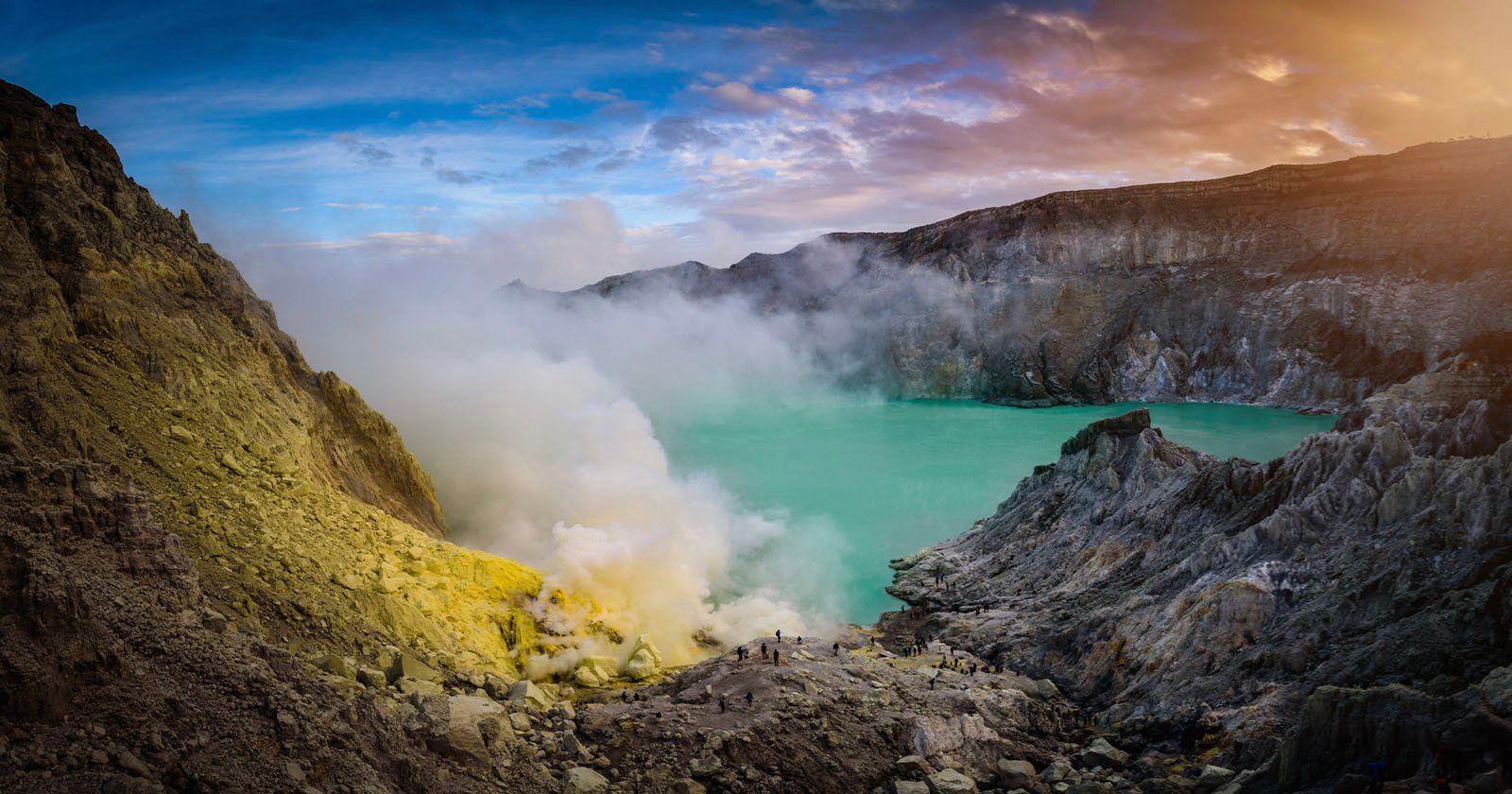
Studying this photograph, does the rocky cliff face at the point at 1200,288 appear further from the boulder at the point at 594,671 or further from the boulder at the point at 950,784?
the boulder at the point at 594,671

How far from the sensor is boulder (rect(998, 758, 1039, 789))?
1527 cm

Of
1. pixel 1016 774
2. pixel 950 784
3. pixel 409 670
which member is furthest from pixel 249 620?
pixel 1016 774

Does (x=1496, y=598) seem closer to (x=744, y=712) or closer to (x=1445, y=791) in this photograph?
(x=1445, y=791)

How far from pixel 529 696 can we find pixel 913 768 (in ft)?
23.9

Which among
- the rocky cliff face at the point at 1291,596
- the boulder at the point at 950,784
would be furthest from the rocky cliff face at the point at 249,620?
the rocky cliff face at the point at 1291,596

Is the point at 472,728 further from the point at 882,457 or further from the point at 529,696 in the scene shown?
the point at 882,457

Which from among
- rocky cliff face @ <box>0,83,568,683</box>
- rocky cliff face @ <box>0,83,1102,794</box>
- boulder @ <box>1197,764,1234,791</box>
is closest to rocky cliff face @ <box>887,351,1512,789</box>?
boulder @ <box>1197,764,1234,791</box>

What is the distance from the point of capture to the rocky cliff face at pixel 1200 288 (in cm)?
7912

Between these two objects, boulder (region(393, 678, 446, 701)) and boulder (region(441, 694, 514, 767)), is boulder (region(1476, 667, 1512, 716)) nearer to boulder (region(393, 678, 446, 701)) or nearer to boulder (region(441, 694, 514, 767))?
boulder (region(441, 694, 514, 767))

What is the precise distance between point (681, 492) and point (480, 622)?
24.8 meters

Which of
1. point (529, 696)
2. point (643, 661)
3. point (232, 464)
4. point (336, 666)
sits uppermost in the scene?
point (232, 464)

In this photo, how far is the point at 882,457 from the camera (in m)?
68.5

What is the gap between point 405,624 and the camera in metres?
16.8

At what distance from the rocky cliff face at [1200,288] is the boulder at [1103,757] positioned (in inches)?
3009
